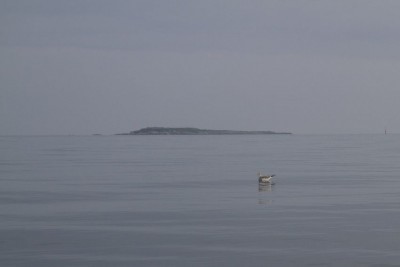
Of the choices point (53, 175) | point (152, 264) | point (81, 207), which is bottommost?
point (152, 264)

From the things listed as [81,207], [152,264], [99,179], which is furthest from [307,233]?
[99,179]

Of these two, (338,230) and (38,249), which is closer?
(38,249)

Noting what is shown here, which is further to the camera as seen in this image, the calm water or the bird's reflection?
the bird's reflection

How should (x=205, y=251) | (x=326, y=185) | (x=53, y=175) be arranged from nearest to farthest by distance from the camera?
(x=205, y=251) → (x=326, y=185) → (x=53, y=175)

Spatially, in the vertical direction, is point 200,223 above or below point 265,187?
below

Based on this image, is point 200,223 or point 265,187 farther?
point 265,187

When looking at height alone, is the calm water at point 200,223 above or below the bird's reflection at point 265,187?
below

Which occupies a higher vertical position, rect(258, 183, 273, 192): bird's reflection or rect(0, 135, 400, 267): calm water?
rect(258, 183, 273, 192): bird's reflection

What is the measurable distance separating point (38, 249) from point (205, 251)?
350 centimetres

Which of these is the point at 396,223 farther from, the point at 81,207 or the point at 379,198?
the point at 81,207

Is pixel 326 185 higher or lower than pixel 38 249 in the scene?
higher

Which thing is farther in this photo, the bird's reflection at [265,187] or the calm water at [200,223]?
the bird's reflection at [265,187]

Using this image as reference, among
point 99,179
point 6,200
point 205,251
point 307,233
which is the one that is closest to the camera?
point 205,251

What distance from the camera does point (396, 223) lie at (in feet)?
59.4
